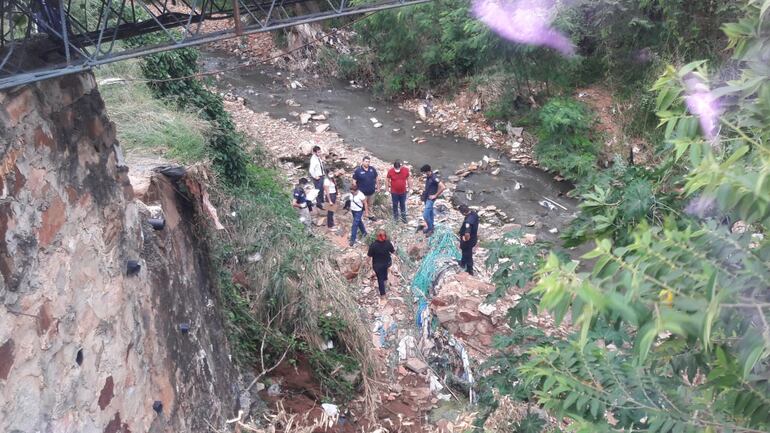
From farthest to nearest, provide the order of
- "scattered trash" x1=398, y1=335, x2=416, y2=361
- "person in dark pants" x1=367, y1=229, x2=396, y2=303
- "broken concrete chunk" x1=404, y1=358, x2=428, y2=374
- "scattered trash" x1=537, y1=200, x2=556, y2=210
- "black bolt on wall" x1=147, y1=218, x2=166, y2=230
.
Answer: "scattered trash" x1=537, y1=200, x2=556, y2=210 → "person in dark pants" x1=367, y1=229, x2=396, y2=303 → "scattered trash" x1=398, y1=335, x2=416, y2=361 → "broken concrete chunk" x1=404, y1=358, x2=428, y2=374 → "black bolt on wall" x1=147, y1=218, x2=166, y2=230

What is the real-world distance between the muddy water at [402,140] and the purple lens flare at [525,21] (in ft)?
7.46

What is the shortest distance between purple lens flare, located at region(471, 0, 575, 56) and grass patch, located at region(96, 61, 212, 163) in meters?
6.00

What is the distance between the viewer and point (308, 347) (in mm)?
5750

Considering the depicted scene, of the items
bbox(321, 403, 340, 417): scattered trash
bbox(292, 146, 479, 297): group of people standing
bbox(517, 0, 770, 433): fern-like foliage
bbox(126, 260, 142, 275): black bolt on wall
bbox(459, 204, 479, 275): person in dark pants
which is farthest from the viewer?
bbox(292, 146, 479, 297): group of people standing

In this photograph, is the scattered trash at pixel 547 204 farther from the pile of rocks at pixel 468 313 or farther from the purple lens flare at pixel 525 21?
the pile of rocks at pixel 468 313

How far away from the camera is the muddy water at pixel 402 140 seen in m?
10.6

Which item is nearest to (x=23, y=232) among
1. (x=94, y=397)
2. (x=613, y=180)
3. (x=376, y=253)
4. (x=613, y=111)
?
(x=94, y=397)

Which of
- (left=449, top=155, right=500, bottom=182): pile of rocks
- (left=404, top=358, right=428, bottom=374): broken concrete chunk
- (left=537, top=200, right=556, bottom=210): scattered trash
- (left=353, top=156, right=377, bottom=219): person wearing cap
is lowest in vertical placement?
(left=537, top=200, right=556, bottom=210): scattered trash

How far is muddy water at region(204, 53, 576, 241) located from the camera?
34.7ft

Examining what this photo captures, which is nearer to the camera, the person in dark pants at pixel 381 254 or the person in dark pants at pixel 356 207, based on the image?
the person in dark pants at pixel 381 254

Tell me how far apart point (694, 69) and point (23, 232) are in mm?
2594

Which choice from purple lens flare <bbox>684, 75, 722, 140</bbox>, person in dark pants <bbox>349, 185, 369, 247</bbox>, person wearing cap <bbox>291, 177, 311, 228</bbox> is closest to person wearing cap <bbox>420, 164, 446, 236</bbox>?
person in dark pants <bbox>349, 185, 369, 247</bbox>

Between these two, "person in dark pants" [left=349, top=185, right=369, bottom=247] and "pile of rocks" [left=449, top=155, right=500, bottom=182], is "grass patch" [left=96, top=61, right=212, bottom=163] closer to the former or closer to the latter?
"person in dark pants" [left=349, top=185, right=369, bottom=247]

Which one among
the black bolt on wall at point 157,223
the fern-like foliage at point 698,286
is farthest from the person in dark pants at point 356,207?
the fern-like foliage at point 698,286
